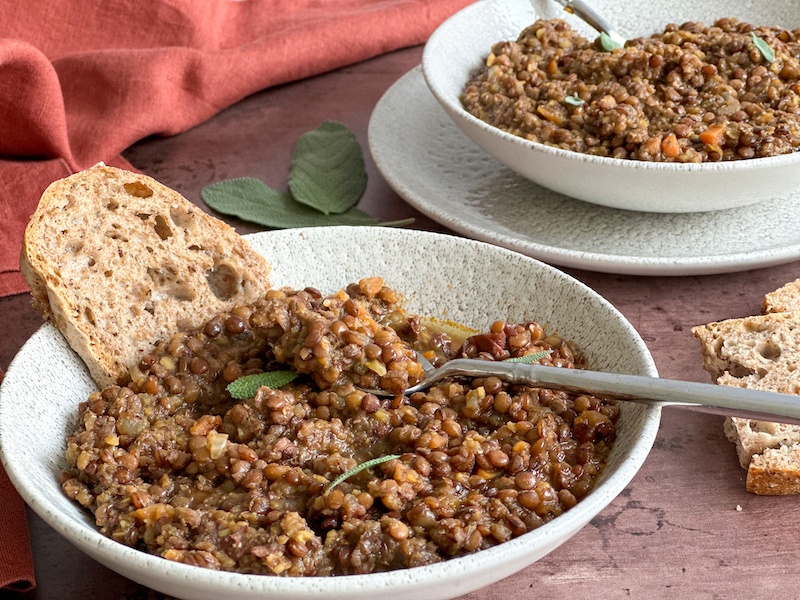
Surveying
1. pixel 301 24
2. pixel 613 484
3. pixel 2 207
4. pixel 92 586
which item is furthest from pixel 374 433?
pixel 301 24

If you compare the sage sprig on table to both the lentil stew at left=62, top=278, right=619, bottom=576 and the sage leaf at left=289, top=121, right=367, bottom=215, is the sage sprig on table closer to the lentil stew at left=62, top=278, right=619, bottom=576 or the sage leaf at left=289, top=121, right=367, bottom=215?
the sage leaf at left=289, top=121, right=367, bottom=215

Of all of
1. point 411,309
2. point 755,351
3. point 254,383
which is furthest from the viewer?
point 411,309

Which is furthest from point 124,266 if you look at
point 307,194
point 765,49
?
point 765,49

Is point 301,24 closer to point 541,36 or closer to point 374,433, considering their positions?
point 541,36

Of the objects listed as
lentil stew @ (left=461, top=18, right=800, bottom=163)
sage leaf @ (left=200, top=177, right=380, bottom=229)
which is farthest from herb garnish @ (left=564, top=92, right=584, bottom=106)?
sage leaf @ (left=200, top=177, right=380, bottom=229)

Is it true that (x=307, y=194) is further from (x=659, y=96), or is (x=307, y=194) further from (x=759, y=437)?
(x=759, y=437)
